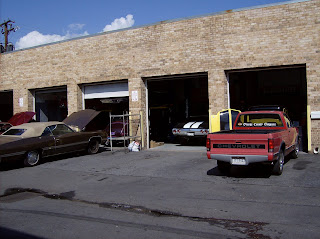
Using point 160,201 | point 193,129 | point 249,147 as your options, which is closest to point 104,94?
point 193,129

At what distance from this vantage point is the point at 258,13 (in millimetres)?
12992

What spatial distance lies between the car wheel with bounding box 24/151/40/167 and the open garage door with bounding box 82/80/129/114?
19.9 ft

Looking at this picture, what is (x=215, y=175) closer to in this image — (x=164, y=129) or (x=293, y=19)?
(x=293, y=19)

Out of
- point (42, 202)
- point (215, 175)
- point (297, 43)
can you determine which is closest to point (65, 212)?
point (42, 202)

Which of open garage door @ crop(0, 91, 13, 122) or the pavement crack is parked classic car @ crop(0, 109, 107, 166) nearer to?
the pavement crack

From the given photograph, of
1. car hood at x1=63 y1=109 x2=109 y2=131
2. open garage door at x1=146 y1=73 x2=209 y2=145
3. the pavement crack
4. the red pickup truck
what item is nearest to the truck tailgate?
the red pickup truck

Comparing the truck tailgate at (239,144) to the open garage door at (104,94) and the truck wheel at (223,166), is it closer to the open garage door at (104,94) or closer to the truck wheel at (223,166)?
the truck wheel at (223,166)

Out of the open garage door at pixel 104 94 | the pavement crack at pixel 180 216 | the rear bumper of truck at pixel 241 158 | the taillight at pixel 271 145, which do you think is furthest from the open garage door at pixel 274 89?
the pavement crack at pixel 180 216

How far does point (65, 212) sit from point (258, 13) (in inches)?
423

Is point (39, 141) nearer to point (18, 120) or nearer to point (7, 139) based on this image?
point (7, 139)

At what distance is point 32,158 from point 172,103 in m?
12.0

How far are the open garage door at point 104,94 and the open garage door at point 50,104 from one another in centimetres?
236

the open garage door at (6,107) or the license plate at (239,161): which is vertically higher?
the open garage door at (6,107)

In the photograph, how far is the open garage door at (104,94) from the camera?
1666 centimetres
